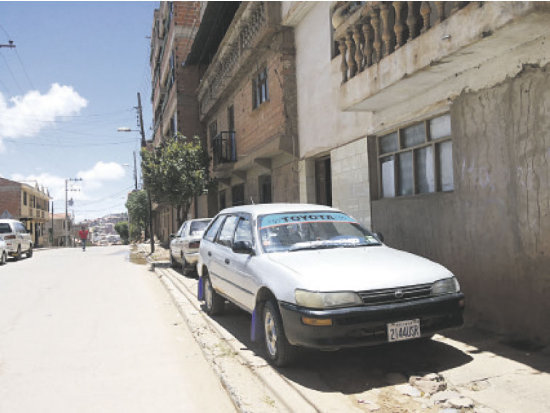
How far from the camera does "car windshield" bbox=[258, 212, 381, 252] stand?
5246 mm

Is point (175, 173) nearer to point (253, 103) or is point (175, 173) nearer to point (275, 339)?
point (253, 103)

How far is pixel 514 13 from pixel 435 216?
10.3 feet

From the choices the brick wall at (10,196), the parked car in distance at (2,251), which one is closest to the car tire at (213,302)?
the parked car in distance at (2,251)

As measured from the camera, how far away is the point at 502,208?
5570mm

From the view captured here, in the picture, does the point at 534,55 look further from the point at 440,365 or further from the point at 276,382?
the point at 276,382

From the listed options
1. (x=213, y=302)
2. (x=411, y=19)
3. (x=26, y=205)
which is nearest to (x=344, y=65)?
(x=411, y=19)

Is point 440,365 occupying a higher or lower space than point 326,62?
lower

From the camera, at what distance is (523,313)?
5211mm

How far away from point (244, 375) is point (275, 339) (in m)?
0.45

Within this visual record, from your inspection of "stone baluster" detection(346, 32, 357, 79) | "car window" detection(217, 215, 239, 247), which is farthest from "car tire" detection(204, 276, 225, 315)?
"stone baluster" detection(346, 32, 357, 79)

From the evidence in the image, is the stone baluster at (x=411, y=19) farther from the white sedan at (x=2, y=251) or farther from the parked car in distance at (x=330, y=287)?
the white sedan at (x=2, y=251)

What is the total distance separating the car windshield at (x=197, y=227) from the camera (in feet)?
43.1

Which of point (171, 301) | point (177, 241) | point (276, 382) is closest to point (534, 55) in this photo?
point (276, 382)

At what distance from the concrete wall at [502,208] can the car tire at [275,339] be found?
9.27 ft
